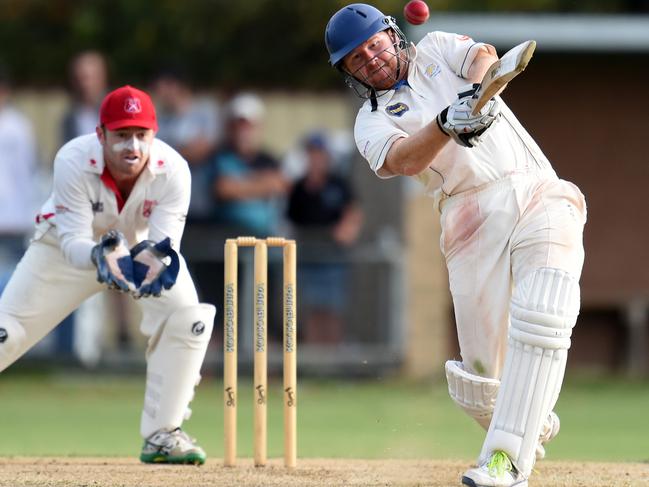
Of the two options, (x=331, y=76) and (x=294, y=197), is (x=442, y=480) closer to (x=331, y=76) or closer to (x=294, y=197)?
(x=294, y=197)

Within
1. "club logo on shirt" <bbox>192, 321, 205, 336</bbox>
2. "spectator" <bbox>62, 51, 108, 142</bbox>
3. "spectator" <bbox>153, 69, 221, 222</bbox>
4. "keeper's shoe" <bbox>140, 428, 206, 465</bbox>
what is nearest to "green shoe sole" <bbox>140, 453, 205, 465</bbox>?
"keeper's shoe" <bbox>140, 428, 206, 465</bbox>

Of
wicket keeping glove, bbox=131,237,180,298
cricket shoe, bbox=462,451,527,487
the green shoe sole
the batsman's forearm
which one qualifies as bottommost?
the green shoe sole

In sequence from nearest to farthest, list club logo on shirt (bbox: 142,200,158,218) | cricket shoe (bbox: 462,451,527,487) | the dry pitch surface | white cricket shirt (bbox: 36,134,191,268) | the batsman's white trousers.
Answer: cricket shoe (bbox: 462,451,527,487), the batsman's white trousers, the dry pitch surface, white cricket shirt (bbox: 36,134,191,268), club logo on shirt (bbox: 142,200,158,218)

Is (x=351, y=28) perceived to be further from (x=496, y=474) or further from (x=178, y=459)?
(x=178, y=459)

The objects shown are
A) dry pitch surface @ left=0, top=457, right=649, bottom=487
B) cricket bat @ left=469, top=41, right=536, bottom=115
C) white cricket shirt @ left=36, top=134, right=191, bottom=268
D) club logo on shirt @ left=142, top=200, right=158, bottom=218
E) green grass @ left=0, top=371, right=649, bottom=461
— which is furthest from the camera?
green grass @ left=0, top=371, right=649, bottom=461

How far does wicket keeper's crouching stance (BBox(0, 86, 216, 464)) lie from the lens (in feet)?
20.8

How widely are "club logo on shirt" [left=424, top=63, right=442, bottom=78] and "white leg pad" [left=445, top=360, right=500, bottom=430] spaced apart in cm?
125

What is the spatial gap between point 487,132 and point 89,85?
661cm

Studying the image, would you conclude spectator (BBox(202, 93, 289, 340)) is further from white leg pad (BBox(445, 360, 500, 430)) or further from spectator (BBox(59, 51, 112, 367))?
white leg pad (BBox(445, 360, 500, 430))

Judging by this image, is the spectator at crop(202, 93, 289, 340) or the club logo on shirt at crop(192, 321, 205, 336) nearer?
the club logo on shirt at crop(192, 321, 205, 336)

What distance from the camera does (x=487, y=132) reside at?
5.79m

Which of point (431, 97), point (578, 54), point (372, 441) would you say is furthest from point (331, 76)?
point (431, 97)

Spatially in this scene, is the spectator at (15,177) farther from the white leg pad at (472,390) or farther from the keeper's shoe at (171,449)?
the white leg pad at (472,390)

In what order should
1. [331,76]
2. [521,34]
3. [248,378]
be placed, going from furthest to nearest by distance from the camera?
[331,76] < [521,34] < [248,378]
